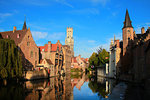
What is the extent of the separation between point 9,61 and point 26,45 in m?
20.9

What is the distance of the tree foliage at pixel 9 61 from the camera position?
31.2 meters

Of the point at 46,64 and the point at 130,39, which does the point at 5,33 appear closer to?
the point at 46,64

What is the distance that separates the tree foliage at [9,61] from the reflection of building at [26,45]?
1586 cm

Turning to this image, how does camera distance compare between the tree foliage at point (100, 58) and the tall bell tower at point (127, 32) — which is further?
the tree foliage at point (100, 58)

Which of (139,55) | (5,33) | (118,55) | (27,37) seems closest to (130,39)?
(118,55)

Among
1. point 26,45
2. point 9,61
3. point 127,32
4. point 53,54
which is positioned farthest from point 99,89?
point 53,54

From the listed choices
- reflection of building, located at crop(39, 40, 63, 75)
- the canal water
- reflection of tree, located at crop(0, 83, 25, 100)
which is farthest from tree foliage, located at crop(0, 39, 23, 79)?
reflection of building, located at crop(39, 40, 63, 75)

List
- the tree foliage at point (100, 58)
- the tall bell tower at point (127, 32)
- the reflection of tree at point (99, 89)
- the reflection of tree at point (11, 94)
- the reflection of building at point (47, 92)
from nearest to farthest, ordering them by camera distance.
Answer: the reflection of tree at point (11, 94) < the reflection of building at point (47, 92) < the reflection of tree at point (99, 89) < the tall bell tower at point (127, 32) < the tree foliage at point (100, 58)

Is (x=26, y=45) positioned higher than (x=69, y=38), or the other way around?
(x=69, y=38)

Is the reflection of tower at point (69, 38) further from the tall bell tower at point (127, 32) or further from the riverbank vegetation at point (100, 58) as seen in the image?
the tall bell tower at point (127, 32)

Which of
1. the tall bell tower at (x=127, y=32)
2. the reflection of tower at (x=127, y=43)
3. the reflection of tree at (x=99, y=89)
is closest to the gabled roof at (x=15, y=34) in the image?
the reflection of tree at (x=99, y=89)

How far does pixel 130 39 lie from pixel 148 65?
54.8ft

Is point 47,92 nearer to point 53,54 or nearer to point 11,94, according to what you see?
point 11,94

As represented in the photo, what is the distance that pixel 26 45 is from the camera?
53188 millimetres
